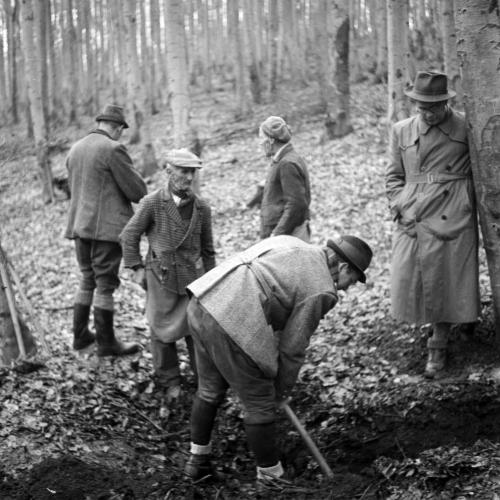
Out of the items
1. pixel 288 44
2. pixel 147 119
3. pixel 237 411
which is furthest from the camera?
pixel 288 44

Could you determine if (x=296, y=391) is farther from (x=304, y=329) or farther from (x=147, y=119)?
(x=147, y=119)

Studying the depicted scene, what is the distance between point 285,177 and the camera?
621 centimetres

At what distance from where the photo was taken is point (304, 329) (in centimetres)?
420

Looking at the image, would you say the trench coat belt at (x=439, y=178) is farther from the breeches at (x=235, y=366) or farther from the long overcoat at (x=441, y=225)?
the breeches at (x=235, y=366)

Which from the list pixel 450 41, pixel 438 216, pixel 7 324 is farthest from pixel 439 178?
pixel 450 41

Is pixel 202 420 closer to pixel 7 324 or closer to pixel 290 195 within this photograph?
pixel 7 324

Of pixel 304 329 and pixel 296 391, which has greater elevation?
pixel 304 329

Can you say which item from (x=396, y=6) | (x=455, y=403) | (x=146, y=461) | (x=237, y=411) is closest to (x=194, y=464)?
(x=146, y=461)

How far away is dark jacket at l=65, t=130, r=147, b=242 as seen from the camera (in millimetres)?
6051

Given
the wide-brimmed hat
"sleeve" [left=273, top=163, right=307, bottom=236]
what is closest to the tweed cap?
"sleeve" [left=273, top=163, right=307, bottom=236]

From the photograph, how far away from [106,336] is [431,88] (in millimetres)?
3609

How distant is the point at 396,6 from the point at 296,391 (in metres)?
7.83

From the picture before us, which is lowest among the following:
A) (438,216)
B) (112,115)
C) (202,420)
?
(202,420)

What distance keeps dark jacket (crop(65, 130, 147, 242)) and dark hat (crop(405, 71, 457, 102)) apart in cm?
252
